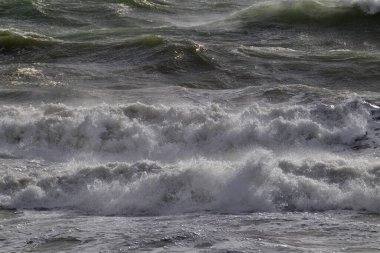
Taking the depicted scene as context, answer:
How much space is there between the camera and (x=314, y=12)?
1797 cm

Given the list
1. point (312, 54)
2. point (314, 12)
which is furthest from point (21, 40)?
point (314, 12)

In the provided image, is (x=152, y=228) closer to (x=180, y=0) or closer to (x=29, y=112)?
(x=29, y=112)

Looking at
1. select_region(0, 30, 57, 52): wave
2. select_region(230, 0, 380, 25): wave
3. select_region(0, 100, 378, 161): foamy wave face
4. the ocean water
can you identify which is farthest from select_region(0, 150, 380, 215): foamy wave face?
select_region(230, 0, 380, 25): wave

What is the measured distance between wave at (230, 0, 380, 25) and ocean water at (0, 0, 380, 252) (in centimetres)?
17

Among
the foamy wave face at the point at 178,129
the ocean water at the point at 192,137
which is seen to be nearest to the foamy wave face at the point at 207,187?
the ocean water at the point at 192,137

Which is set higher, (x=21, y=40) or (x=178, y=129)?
(x=21, y=40)

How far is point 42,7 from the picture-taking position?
19.2m

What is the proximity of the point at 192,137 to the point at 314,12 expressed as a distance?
29.3 ft

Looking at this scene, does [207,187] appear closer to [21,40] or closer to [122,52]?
[122,52]

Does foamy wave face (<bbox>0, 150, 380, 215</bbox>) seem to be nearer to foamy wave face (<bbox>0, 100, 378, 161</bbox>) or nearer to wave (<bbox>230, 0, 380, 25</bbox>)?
foamy wave face (<bbox>0, 100, 378, 161</bbox>)

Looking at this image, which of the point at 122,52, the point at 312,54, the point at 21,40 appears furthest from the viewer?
the point at 21,40

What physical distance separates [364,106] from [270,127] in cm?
145

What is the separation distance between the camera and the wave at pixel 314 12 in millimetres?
17516

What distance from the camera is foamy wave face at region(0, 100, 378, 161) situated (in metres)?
9.61
